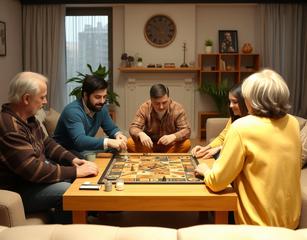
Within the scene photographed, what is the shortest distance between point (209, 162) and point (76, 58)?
4.78 metres

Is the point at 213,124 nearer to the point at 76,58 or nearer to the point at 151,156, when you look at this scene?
the point at 151,156

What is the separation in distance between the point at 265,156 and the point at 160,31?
5.20 m

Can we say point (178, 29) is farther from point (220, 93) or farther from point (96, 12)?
point (96, 12)

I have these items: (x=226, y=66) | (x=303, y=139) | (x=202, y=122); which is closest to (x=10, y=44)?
(x=202, y=122)

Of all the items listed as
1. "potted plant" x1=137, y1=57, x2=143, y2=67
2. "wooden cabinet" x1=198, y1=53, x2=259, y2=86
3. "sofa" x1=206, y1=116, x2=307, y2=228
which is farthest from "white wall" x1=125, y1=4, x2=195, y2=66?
"sofa" x1=206, y1=116, x2=307, y2=228

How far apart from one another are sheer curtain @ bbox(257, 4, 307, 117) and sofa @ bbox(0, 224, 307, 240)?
5812 millimetres

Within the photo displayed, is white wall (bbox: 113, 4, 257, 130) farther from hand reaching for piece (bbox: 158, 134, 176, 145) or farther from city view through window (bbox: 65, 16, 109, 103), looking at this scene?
hand reaching for piece (bbox: 158, 134, 176, 145)

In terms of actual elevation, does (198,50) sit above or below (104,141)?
above

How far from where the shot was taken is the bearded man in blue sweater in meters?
2.97

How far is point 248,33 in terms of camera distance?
22.6 feet

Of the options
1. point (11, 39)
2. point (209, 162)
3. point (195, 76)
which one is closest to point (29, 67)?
point (11, 39)

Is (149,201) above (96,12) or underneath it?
underneath

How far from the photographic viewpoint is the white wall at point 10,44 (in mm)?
5938

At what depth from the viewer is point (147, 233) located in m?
1.28
